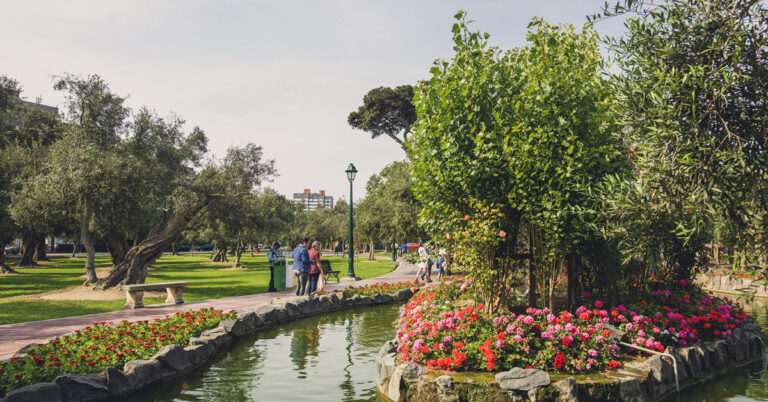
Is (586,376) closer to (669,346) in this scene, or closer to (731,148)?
(669,346)

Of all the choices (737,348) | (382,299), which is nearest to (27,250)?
(382,299)

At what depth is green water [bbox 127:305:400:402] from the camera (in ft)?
28.2

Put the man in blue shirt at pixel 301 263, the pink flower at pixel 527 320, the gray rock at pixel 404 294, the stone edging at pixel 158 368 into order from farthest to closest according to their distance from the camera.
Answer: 1. the gray rock at pixel 404 294
2. the man in blue shirt at pixel 301 263
3. the pink flower at pixel 527 320
4. the stone edging at pixel 158 368

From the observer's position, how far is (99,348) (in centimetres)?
964

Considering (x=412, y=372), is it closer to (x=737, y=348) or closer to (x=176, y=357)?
(x=176, y=357)

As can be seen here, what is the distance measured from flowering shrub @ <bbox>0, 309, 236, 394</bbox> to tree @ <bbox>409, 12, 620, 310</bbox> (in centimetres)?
556

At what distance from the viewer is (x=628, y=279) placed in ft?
38.9

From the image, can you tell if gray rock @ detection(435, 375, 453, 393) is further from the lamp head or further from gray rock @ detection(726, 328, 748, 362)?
the lamp head

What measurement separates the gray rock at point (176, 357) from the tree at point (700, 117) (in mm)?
7416

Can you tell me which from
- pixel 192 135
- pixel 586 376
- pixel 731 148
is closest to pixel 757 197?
pixel 731 148

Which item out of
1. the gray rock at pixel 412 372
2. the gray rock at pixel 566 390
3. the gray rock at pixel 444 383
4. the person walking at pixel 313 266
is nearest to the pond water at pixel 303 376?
the gray rock at pixel 412 372

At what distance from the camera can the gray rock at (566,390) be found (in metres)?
7.32

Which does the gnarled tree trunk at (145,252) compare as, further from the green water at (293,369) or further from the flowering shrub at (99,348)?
the green water at (293,369)

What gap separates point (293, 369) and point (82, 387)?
3488 mm
